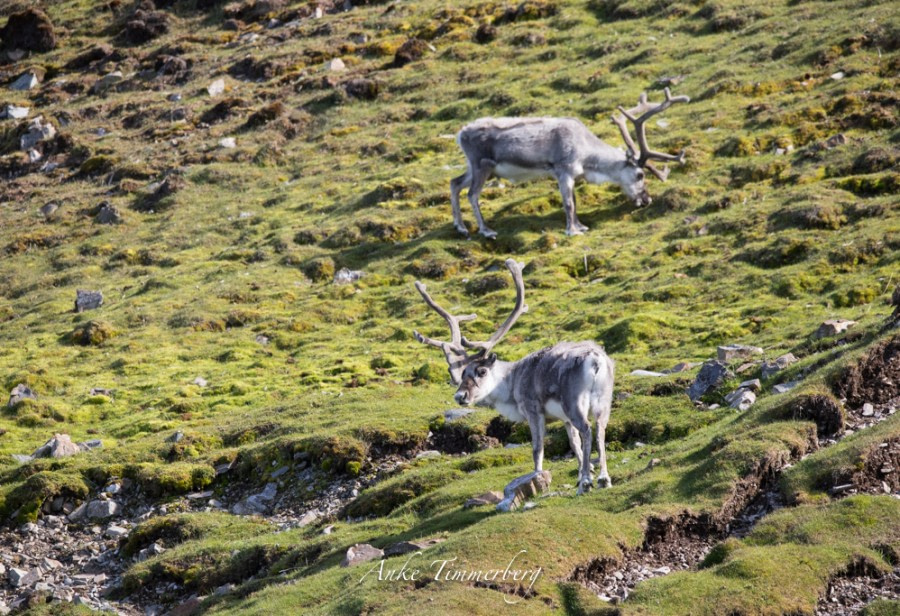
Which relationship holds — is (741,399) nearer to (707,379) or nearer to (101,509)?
(707,379)

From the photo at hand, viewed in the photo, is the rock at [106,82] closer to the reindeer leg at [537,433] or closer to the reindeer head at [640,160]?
the reindeer head at [640,160]

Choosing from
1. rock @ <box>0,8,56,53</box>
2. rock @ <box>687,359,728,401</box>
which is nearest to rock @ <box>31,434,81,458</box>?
rock @ <box>687,359,728,401</box>

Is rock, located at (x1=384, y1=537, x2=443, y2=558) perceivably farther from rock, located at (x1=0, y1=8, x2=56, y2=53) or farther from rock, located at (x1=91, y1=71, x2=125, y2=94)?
rock, located at (x1=0, y1=8, x2=56, y2=53)

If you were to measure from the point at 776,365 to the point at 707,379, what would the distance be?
4.77 ft

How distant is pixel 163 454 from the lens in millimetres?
24500

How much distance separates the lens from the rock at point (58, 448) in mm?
25078

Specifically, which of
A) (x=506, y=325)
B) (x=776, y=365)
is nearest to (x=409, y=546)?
(x=506, y=325)

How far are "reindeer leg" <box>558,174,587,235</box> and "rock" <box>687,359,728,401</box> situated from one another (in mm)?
13886

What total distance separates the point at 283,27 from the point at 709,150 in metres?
43.2

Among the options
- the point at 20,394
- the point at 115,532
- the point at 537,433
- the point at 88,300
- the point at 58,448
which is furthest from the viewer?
the point at 88,300

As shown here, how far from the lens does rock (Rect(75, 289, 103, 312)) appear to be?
36.8 meters

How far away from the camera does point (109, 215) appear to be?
4600 centimetres

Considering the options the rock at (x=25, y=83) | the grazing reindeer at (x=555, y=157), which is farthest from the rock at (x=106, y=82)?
the grazing reindeer at (x=555, y=157)

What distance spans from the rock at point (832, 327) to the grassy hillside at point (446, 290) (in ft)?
0.94
